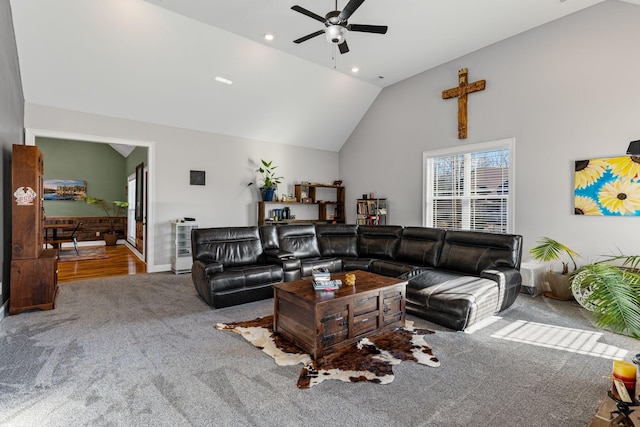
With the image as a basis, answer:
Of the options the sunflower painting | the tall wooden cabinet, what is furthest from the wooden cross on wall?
the tall wooden cabinet

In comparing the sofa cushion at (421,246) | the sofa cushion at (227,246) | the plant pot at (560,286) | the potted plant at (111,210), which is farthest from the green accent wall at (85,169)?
the plant pot at (560,286)

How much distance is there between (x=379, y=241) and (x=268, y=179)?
9.80 feet

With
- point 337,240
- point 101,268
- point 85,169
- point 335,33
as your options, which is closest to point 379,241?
point 337,240

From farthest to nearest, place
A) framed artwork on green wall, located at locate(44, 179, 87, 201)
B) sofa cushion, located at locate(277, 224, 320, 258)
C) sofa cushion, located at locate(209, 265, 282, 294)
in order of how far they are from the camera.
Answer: framed artwork on green wall, located at locate(44, 179, 87, 201) < sofa cushion, located at locate(277, 224, 320, 258) < sofa cushion, located at locate(209, 265, 282, 294)

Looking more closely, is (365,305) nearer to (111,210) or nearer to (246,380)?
(246,380)

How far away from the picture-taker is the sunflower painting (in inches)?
155

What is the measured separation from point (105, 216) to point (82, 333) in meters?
8.27

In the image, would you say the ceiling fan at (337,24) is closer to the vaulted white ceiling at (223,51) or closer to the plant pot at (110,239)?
the vaulted white ceiling at (223,51)

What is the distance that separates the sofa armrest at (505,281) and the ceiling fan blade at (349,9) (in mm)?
3255

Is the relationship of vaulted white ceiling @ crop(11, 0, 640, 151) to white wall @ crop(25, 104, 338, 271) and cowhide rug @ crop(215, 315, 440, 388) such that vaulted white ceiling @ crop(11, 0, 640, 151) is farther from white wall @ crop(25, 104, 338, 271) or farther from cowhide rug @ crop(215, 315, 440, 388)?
cowhide rug @ crop(215, 315, 440, 388)

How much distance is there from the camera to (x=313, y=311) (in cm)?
262

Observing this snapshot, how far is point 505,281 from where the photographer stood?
3.63 meters

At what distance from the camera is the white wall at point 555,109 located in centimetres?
409

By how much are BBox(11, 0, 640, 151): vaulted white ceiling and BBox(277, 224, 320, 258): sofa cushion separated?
275 cm
